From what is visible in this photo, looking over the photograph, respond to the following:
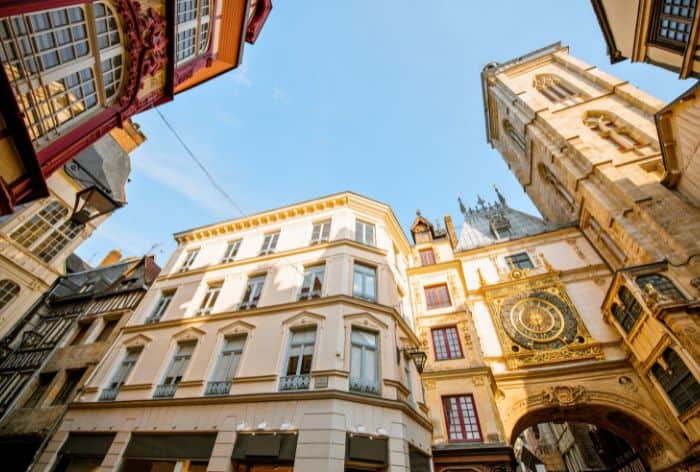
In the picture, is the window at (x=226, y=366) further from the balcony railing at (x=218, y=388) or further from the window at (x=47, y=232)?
the window at (x=47, y=232)

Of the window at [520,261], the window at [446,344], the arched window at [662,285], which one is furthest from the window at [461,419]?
the window at [520,261]

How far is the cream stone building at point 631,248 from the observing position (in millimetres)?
10586

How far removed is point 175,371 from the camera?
40.4 ft

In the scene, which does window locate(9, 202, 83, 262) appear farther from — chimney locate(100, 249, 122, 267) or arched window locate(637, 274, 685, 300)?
arched window locate(637, 274, 685, 300)

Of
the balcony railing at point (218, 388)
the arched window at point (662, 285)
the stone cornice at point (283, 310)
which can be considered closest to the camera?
the balcony railing at point (218, 388)

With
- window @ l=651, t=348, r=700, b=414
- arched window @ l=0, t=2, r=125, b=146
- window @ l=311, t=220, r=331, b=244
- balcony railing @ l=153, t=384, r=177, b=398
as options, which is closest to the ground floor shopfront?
balcony railing @ l=153, t=384, r=177, b=398

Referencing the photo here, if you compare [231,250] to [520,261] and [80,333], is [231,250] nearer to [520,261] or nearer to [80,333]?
[80,333]

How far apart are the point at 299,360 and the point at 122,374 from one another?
8.94m

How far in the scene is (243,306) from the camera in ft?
44.7

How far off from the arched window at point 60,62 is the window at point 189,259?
463 inches

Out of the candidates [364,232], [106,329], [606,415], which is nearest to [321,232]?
[364,232]

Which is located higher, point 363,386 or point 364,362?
point 364,362

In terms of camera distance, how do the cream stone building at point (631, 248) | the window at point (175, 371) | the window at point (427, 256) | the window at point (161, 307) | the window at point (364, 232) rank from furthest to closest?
the window at point (427, 256), the window at point (161, 307), the window at point (364, 232), the window at point (175, 371), the cream stone building at point (631, 248)

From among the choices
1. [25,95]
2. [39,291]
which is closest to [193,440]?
[25,95]
